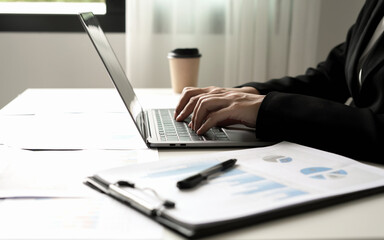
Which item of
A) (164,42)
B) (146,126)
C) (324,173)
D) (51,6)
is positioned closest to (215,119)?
(146,126)

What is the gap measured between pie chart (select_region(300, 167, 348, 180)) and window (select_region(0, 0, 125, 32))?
1797mm

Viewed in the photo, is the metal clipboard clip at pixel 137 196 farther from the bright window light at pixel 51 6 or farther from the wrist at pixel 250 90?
the bright window light at pixel 51 6

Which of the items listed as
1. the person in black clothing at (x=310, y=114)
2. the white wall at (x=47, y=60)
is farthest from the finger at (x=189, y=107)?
the white wall at (x=47, y=60)

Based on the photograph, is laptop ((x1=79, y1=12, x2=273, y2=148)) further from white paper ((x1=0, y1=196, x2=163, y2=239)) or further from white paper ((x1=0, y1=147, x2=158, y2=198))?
white paper ((x1=0, y1=196, x2=163, y2=239))

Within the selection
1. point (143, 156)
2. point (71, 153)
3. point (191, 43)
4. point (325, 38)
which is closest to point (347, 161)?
point (143, 156)

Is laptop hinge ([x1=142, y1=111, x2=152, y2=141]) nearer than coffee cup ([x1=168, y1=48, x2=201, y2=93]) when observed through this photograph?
Yes

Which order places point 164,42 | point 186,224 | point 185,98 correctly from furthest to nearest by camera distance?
point 164,42, point 185,98, point 186,224

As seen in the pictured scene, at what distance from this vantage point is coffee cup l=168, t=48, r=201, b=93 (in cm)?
154

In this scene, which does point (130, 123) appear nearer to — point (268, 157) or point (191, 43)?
point (268, 157)

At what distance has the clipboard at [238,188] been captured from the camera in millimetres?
522

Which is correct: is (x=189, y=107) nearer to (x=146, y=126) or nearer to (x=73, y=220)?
(x=146, y=126)

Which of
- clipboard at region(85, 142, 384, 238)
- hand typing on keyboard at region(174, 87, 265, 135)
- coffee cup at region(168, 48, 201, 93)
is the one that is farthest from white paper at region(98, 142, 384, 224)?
coffee cup at region(168, 48, 201, 93)

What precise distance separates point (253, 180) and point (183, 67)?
94 centimetres

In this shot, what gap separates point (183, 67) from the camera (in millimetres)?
1538
